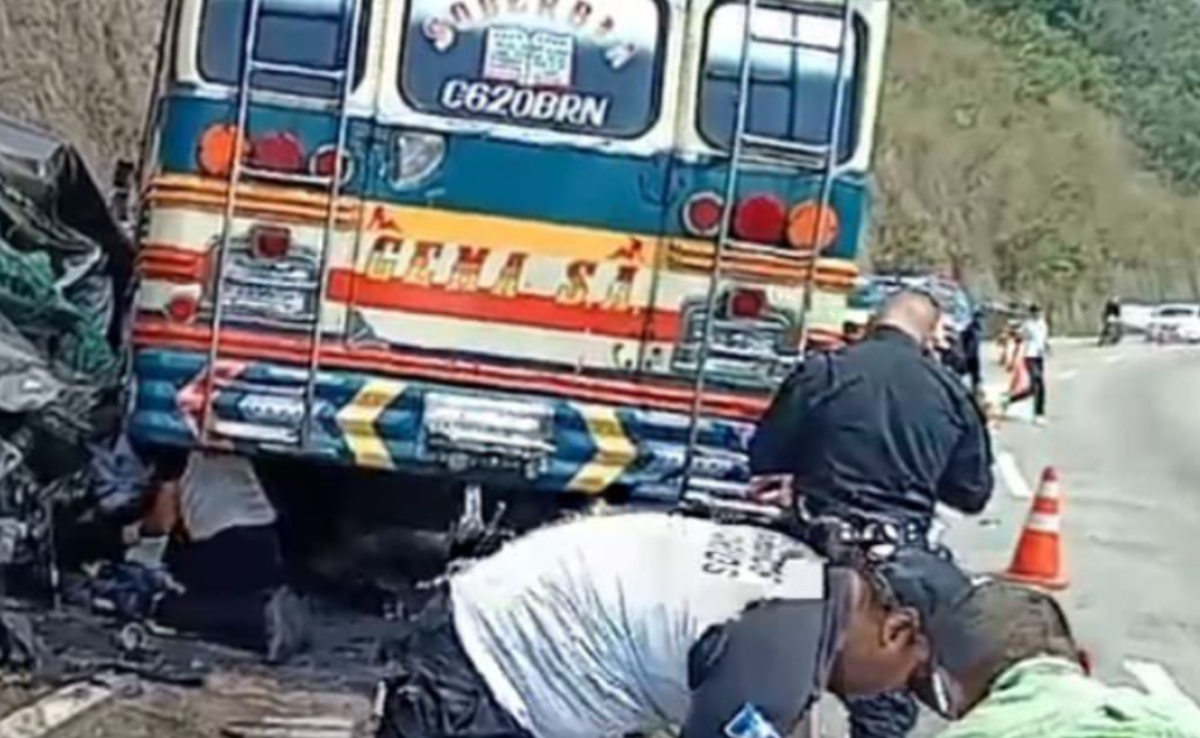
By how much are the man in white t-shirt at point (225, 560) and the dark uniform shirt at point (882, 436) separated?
2810 millimetres

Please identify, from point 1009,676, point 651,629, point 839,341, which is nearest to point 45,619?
point 839,341

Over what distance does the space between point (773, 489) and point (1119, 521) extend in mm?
12305

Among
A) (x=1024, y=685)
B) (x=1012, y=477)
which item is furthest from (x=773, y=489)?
(x=1012, y=477)

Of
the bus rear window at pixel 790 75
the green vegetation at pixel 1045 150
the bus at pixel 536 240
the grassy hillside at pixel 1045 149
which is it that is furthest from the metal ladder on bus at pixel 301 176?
the green vegetation at pixel 1045 150

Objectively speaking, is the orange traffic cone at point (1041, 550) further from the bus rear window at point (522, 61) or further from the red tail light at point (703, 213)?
the bus rear window at point (522, 61)

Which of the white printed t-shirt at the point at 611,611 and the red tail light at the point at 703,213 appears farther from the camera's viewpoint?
the red tail light at the point at 703,213

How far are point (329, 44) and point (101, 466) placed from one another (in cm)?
206

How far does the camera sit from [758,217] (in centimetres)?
1078

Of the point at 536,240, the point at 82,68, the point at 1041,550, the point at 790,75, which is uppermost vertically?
the point at 82,68

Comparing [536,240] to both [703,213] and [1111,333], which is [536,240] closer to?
[703,213]

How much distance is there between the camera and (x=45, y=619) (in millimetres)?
10828

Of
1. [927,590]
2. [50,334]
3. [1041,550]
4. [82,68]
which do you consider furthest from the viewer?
[82,68]

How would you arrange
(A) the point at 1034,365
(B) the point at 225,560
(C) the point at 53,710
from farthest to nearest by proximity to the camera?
(A) the point at 1034,365 < (B) the point at 225,560 < (C) the point at 53,710

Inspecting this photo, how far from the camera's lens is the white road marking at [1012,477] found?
22016 millimetres
